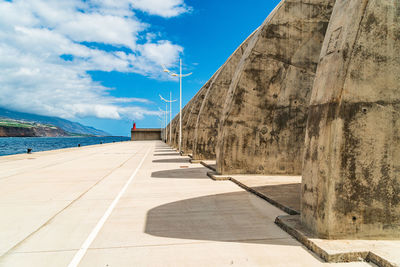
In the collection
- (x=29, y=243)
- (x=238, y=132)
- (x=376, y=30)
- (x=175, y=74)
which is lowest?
(x=29, y=243)

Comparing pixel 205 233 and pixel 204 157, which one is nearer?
pixel 205 233

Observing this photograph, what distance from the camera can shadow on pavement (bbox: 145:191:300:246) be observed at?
482 cm

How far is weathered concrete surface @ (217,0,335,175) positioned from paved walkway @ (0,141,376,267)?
3396 mm

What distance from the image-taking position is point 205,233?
16.4 ft

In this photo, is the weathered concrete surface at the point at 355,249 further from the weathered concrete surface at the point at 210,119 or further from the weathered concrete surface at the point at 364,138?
the weathered concrete surface at the point at 210,119

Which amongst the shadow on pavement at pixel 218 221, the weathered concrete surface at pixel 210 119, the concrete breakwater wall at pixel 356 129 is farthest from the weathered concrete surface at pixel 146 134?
the concrete breakwater wall at pixel 356 129

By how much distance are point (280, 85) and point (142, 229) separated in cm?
851

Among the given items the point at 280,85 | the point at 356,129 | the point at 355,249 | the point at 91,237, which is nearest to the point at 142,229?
the point at 91,237

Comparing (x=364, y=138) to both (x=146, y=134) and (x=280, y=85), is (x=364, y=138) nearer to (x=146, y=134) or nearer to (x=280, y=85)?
(x=280, y=85)

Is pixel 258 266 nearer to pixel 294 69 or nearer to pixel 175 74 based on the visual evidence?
pixel 294 69

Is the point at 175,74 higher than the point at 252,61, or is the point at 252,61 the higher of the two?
the point at 175,74

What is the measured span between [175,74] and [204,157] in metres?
12.3

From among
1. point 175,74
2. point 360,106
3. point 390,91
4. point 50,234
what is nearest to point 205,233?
point 50,234

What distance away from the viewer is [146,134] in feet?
332
